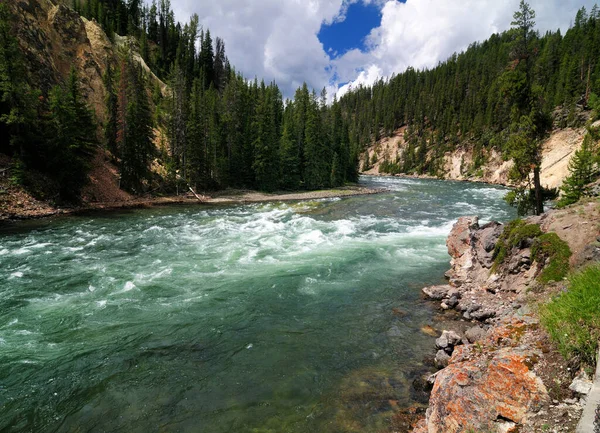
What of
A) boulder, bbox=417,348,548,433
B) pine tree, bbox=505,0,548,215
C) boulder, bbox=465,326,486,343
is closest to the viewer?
boulder, bbox=417,348,548,433

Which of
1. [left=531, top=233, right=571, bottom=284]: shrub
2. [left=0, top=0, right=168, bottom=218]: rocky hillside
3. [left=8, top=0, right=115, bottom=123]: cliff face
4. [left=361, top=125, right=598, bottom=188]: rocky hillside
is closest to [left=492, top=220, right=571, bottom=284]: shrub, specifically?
[left=531, top=233, right=571, bottom=284]: shrub

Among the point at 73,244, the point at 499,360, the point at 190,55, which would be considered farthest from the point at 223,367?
the point at 190,55

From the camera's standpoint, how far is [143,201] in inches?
1566

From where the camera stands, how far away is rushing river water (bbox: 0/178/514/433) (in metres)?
7.48

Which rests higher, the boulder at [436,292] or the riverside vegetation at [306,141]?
the riverside vegetation at [306,141]

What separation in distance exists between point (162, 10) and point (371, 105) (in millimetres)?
99267

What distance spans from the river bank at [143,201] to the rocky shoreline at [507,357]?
32.7 m

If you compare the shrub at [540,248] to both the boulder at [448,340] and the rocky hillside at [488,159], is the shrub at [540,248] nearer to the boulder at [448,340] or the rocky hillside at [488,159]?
the boulder at [448,340]

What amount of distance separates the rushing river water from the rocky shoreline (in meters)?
1.30

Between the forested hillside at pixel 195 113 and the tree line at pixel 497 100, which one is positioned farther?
the forested hillside at pixel 195 113

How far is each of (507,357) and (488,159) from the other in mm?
92037

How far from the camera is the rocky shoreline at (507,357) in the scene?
194 inches

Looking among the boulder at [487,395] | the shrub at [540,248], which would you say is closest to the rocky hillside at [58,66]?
the boulder at [487,395]

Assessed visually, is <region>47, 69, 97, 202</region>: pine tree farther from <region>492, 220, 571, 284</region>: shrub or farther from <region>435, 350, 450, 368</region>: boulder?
<region>492, 220, 571, 284</region>: shrub
